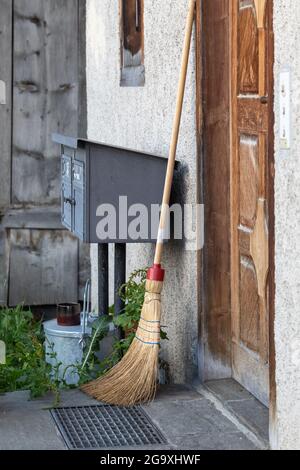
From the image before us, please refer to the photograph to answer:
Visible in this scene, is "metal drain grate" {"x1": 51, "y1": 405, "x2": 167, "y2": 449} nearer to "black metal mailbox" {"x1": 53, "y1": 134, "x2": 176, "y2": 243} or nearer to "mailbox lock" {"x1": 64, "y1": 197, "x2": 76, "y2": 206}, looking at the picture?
"black metal mailbox" {"x1": 53, "y1": 134, "x2": 176, "y2": 243}

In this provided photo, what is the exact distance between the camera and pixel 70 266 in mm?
8641

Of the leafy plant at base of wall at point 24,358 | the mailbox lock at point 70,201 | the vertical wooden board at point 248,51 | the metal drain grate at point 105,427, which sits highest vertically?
the vertical wooden board at point 248,51

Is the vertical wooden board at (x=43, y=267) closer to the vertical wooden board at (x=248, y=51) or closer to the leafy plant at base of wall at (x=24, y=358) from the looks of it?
the leafy plant at base of wall at (x=24, y=358)

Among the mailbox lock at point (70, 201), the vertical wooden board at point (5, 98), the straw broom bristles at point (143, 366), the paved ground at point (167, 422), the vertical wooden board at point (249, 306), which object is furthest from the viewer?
the vertical wooden board at point (5, 98)

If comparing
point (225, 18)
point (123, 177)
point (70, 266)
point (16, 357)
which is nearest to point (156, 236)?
point (123, 177)

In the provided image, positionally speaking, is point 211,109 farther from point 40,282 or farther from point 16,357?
point 40,282

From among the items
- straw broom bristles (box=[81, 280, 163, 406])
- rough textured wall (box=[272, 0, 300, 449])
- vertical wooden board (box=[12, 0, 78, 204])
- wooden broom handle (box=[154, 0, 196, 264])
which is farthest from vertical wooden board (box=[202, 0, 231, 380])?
vertical wooden board (box=[12, 0, 78, 204])

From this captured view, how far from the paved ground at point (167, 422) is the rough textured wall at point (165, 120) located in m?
0.38

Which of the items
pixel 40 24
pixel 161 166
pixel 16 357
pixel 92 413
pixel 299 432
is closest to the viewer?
pixel 299 432

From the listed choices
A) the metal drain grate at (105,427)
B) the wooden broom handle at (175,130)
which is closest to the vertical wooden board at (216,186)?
the wooden broom handle at (175,130)

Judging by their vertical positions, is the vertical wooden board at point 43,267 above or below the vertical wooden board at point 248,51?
below

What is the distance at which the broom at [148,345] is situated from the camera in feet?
17.1

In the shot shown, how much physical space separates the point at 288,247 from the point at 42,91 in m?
4.70
